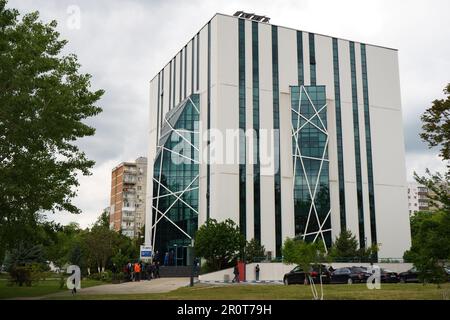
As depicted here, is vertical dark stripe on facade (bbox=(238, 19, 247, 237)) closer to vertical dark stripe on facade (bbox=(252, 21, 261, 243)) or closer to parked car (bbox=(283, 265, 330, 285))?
vertical dark stripe on facade (bbox=(252, 21, 261, 243))

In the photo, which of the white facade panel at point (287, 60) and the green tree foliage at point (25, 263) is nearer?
the green tree foliage at point (25, 263)

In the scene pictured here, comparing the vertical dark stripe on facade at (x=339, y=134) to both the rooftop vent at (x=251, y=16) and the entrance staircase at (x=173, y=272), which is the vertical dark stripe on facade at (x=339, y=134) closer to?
→ the rooftop vent at (x=251, y=16)

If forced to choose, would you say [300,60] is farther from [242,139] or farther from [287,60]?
[242,139]

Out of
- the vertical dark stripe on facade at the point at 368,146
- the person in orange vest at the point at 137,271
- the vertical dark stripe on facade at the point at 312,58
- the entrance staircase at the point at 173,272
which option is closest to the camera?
the person in orange vest at the point at 137,271

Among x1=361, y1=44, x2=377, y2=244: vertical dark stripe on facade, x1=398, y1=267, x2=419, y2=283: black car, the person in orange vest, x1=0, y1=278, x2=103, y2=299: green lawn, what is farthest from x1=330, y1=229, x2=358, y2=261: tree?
x1=0, y1=278, x2=103, y2=299: green lawn

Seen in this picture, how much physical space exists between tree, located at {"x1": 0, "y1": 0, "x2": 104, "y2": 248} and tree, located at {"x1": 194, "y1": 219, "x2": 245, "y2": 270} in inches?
832

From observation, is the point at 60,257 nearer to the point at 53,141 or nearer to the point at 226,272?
the point at 226,272

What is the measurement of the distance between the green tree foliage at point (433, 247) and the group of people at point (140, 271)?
25769 mm

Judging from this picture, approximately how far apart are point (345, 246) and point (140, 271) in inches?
891

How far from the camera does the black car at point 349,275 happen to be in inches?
1349

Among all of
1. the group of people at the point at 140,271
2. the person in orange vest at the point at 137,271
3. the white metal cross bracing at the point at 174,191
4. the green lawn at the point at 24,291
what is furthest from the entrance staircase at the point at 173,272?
the green lawn at the point at 24,291

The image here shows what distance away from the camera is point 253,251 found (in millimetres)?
50688

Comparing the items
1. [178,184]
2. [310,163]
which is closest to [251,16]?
[310,163]
